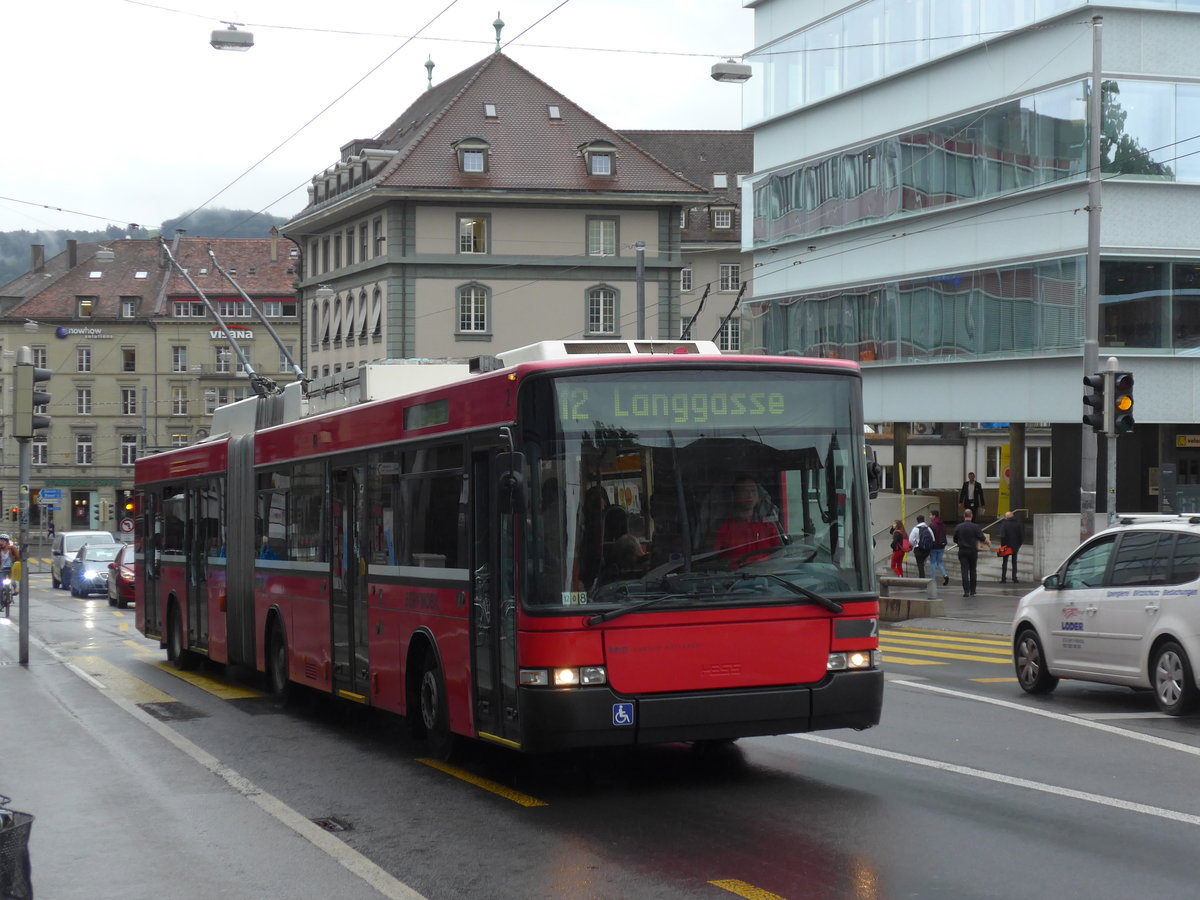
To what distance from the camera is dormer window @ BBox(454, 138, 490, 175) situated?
69250mm

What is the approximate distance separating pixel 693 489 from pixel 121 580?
34.3m

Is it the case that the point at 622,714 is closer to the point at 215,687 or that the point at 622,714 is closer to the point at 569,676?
the point at 569,676

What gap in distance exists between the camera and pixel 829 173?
44.8 m

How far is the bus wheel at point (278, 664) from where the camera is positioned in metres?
16.2

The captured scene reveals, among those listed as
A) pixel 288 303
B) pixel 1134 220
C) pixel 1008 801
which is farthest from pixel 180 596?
pixel 288 303

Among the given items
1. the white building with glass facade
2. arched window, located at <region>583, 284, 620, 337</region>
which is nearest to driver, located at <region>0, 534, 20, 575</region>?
the white building with glass facade

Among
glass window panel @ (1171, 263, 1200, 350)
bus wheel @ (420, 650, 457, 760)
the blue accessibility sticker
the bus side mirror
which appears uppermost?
glass window panel @ (1171, 263, 1200, 350)

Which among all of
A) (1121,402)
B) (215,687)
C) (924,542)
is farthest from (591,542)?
(924,542)

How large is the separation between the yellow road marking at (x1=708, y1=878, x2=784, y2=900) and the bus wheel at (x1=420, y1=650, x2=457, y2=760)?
13.0ft

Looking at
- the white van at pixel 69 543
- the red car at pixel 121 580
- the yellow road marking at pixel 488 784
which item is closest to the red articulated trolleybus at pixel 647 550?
the yellow road marking at pixel 488 784

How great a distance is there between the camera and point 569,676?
9.65m

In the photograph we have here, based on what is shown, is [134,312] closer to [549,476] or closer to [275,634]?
[275,634]

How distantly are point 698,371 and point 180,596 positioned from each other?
12.5m

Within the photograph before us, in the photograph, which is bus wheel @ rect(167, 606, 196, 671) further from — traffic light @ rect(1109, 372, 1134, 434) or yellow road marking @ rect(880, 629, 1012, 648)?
traffic light @ rect(1109, 372, 1134, 434)
